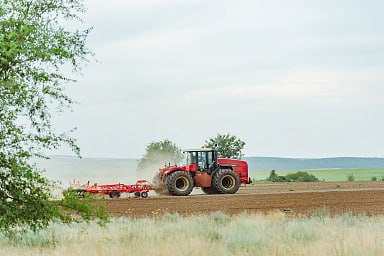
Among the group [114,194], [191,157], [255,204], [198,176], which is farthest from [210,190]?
[255,204]

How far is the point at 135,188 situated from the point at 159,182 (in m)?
1.44

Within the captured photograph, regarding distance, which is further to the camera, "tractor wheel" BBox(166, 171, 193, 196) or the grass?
"tractor wheel" BBox(166, 171, 193, 196)

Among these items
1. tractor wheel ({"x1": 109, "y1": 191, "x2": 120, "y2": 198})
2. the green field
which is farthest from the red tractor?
the green field

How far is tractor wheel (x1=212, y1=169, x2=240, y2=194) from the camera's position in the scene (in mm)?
35156

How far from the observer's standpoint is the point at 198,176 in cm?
3516

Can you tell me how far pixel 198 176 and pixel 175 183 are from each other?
1395 millimetres

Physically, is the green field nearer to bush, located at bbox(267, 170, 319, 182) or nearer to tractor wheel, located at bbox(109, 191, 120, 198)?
bush, located at bbox(267, 170, 319, 182)

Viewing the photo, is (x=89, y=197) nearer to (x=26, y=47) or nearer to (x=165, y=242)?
(x=165, y=242)

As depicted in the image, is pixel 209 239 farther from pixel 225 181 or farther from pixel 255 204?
pixel 225 181

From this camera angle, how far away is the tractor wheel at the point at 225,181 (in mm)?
35156

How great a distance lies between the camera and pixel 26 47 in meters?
13.5

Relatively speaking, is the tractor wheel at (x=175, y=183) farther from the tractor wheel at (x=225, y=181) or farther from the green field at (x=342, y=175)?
the green field at (x=342, y=175)

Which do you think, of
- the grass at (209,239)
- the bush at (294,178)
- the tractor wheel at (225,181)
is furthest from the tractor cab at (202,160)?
the bush at (294,178)

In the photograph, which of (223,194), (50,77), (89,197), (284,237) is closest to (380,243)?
(284,237)
